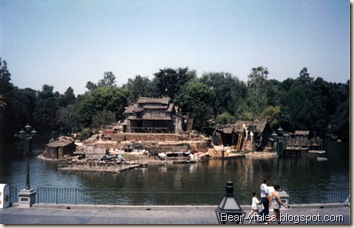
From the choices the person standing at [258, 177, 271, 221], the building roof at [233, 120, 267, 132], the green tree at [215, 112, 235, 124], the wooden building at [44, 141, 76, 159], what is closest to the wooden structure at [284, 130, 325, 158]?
the building roof at [233, 120, 267, 132]

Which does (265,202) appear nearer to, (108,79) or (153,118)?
(153,118)

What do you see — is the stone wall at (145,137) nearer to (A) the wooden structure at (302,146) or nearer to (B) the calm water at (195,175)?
(B) the calm water at (195,175)

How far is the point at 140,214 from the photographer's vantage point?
19188mm

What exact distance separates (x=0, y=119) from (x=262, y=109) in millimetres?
51074

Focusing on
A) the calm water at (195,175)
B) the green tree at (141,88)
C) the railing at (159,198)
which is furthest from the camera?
the green tree at (141,88)

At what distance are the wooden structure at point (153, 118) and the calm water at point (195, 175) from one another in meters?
15.3

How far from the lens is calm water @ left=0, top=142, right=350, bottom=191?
135 ft

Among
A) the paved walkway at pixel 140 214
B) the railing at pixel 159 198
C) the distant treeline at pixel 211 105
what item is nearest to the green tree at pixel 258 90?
the distant treeline at pixel 211 105

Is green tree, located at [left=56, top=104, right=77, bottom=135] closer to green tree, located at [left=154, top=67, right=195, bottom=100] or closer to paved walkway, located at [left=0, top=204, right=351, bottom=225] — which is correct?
green tree, located at [left=154, top=67, right=195, bottom=100]

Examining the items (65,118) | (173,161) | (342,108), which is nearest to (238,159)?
(173,161)

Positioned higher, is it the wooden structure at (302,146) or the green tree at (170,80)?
the green tree at (170,80)

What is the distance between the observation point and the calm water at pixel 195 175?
135ft

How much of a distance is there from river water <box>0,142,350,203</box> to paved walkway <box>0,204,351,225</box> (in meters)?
16.7

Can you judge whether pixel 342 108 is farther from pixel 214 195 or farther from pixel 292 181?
pixel 214 195
